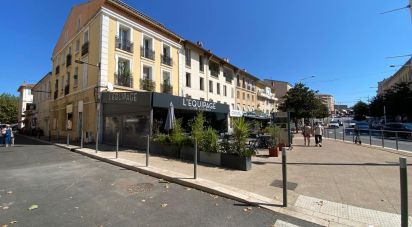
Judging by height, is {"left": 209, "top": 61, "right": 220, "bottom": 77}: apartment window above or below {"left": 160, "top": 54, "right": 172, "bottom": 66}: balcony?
above

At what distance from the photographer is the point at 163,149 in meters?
11.5

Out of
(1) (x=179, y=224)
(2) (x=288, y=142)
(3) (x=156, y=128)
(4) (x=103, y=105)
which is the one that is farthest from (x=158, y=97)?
(1) (x=179, y=224)

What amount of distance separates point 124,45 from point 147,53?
223cm

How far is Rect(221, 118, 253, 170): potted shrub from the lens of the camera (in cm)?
826

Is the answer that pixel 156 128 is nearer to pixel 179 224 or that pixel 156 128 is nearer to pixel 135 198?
pixel 135 198

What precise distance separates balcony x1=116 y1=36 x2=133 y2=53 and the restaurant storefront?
4.28 metres

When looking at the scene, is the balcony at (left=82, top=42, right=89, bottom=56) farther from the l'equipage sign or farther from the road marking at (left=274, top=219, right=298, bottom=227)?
the road marking at (left=274, top=219, right=298, bottom=227)

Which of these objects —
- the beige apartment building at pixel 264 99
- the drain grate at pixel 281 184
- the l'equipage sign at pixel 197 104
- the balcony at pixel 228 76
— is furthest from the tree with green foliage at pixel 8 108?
the drain grate at pixel 281 184

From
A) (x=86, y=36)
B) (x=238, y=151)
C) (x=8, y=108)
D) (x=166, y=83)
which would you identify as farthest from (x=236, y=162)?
(x=8, y=108)

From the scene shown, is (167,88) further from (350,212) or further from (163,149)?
(350,212)

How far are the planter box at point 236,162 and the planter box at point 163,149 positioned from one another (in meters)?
2.89

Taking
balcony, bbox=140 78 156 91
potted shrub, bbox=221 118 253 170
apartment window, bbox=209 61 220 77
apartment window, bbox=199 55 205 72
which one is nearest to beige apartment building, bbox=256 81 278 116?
apartment window, bbox=209 61 220 77

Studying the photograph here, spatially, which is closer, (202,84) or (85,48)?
(85,48)

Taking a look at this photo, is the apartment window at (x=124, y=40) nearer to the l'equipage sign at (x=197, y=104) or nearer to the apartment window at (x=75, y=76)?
the apartment window at (x=75, y=76)
